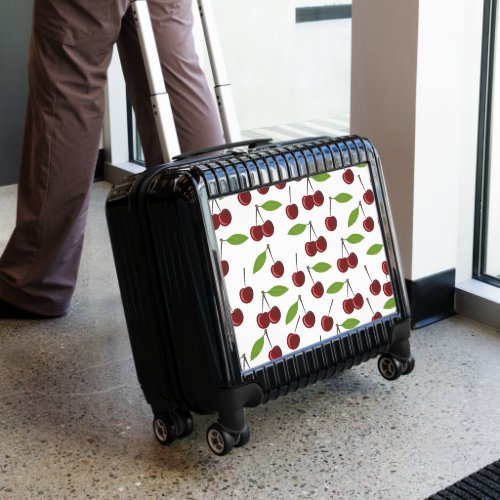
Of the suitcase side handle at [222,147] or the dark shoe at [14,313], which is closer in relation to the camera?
the suitcase side handle at [222,147]

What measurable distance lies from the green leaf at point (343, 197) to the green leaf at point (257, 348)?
0.27m

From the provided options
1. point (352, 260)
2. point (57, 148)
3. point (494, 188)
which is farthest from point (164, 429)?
point (494, 188)

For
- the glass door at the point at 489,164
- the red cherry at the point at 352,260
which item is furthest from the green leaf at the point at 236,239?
the glass door at the point at 489,164

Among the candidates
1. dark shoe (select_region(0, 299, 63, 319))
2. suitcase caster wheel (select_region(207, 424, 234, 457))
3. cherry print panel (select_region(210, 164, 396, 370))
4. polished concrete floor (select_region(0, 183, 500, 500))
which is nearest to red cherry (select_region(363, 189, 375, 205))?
cherry print panel (select_region(210, 164, 396, 370))

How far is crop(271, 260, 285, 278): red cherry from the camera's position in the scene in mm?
1499

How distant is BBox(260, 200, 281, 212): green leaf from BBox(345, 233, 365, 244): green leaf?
0.52ft

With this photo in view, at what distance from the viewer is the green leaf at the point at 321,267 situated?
1555 millimetres

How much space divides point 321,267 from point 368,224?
123 mm

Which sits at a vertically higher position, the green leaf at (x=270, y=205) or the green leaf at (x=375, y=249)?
the green leaf at (x=270, y=205)

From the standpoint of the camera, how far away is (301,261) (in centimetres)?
154

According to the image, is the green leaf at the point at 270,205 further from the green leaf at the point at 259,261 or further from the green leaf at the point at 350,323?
the green leaf at the point at 350,323

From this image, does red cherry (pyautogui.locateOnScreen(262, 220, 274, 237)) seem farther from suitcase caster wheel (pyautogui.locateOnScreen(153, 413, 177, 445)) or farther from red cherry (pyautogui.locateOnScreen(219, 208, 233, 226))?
suitcase caster wheel (pyautogui.locateOnScreen(153, 413, 177, 445))

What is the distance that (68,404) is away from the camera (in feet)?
5.58

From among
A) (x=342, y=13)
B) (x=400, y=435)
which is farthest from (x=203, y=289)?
(x=342, y=13)
